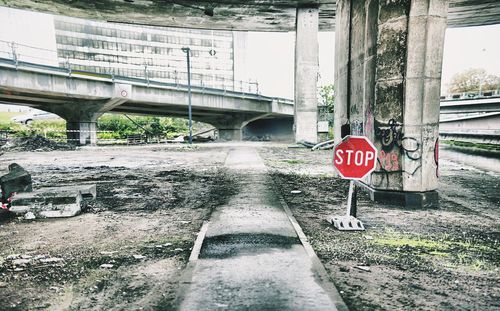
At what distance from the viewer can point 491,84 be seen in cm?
7431

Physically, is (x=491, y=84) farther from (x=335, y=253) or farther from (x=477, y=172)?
(x=335, y=253)

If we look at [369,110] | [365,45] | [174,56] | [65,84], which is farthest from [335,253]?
[174,56]

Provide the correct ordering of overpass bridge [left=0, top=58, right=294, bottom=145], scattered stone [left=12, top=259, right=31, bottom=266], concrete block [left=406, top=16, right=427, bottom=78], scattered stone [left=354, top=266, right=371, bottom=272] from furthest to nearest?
overpass bridge [left=0, top=58, right=294, bottom=145] → concrete block [left=406, top=16, right=427, bottom=78] → scattered stone [left=12, top=259, right=31, bottom=266] → scattered stone [left=354, top=266, right=371, bottom=272]

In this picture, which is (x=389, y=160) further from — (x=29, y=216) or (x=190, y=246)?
(x=29, y=216)

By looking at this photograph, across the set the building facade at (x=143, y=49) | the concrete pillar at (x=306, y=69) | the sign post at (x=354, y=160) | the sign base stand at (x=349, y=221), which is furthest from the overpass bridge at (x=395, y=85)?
the building facade at (x=143, y=49)

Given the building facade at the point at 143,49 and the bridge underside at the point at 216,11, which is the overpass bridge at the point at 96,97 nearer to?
the bridge underside at the point at 216,11

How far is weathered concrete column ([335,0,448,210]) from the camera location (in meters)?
6.46

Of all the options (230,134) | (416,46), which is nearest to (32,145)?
(230,134)

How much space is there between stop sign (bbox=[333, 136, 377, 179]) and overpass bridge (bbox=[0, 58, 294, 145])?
24.1 m

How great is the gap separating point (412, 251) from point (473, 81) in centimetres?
9447

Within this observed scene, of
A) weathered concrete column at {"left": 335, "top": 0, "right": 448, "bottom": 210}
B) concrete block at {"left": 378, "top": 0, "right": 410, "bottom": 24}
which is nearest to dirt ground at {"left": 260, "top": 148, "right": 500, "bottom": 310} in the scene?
weathered concrete column at {"left": 335, "top": 0, "right": 448, "bottom": 210}

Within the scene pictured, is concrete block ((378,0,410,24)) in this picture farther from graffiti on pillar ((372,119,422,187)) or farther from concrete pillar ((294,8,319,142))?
concrete pillar ((294,8,319,142))

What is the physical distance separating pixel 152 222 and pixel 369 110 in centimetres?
577

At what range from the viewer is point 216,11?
23.3 metres
